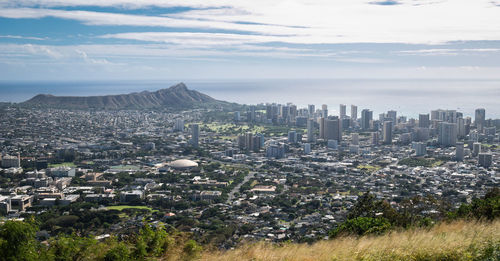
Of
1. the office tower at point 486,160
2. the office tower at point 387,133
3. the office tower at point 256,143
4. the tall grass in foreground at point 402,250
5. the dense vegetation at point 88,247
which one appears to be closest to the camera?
the dense vegetation at point 88,247

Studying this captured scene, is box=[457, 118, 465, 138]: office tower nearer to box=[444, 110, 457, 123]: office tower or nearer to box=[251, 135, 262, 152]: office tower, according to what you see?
box=[444, 110, 457, 123]: office tower

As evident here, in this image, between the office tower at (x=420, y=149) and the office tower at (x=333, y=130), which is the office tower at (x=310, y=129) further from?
the office tower at (x=420, y=149)

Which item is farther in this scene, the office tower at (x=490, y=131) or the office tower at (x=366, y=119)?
the office tower at (x=366, y=119)

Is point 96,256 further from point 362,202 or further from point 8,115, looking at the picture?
point 8,115

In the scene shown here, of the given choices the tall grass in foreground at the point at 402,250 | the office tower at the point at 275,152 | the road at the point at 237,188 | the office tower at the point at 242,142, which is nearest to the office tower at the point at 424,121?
the office tower at the point at 275,152

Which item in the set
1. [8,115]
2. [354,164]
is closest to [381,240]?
[354,164]

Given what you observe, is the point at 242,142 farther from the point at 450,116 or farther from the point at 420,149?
the point at 450,116
